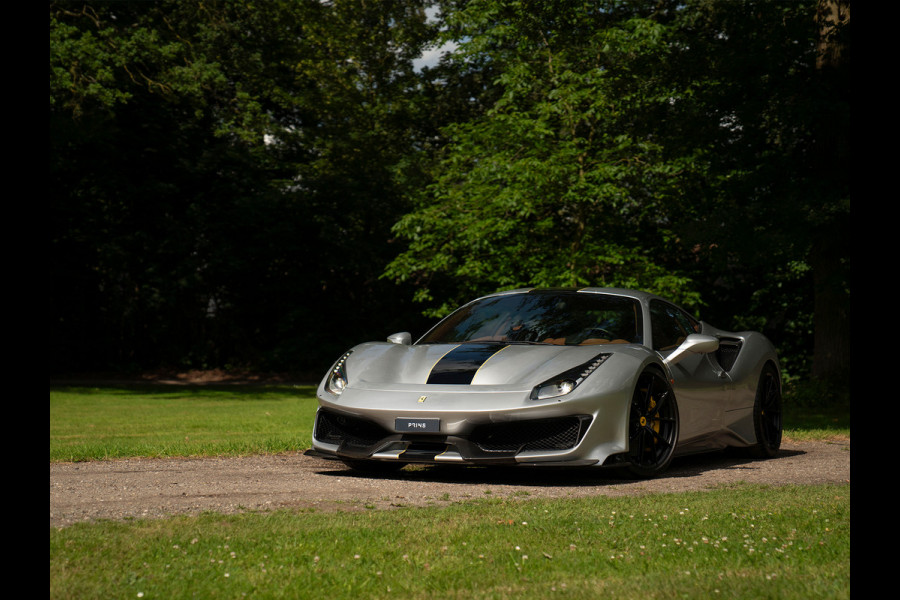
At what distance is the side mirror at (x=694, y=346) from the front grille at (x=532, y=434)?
139 cm

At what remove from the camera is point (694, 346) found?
25.4 ft

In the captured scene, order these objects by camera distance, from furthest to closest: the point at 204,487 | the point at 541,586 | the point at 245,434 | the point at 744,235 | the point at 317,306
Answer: the point at 317,306, the point at 744,235, the point at 245,434, the point at 204,487, the point at 541,586

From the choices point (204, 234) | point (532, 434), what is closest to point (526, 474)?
point (532, 434)

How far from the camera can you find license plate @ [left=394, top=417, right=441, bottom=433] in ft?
21.8

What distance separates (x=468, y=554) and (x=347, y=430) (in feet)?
10.1

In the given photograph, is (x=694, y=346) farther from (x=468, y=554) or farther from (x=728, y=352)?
(x=468, y=554)

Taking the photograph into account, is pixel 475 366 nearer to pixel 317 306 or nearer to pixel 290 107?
pixel 317 306

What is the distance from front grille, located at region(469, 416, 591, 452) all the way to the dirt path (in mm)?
274

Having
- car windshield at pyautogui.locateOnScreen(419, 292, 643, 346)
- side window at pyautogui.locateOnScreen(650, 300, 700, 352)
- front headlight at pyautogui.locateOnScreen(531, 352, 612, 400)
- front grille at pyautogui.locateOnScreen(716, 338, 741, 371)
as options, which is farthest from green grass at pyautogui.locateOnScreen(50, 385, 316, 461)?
front grille at pyautogui.locateOnScreen(716, 338, 741, 371)

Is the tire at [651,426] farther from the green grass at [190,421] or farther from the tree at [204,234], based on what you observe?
the tree at [204,234]

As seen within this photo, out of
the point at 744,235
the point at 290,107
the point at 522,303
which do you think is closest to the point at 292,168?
the point at 290,107

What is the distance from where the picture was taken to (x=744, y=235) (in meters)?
14.6

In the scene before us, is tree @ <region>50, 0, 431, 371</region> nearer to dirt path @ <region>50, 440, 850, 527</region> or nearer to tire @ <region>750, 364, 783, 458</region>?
tire @ <region>750, 364, 783, 458</region>

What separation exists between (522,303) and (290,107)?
2693cm
